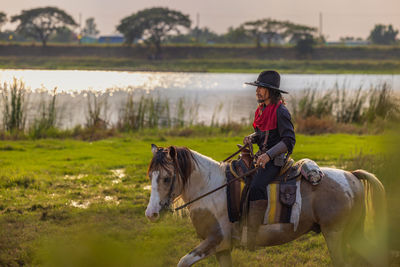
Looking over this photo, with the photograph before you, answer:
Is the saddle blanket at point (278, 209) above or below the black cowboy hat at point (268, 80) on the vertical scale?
below

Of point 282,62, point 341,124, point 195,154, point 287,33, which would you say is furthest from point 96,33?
point 195,154

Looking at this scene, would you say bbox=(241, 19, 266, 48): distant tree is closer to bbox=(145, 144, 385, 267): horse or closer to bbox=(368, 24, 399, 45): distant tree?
bbox=(368, 24, 399, 45): distant tree

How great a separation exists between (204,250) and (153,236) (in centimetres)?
234

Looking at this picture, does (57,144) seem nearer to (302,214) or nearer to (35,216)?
(35,216)

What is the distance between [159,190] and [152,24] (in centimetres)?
8356

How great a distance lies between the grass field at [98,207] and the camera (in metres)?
2.52

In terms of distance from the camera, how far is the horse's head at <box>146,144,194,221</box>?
4020mm

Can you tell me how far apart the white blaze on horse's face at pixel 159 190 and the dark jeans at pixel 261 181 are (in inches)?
29.0

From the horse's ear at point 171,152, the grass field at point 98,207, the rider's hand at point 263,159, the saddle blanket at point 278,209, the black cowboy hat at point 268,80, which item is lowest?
the grass field at point 98,207

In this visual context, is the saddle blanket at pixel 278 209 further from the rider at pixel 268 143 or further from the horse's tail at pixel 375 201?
the horse's tail at pixel 375 201

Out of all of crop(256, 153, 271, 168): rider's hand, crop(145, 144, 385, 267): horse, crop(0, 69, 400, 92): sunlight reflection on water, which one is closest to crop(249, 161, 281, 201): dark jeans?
crop(256, 153, 271, 168): rider's hand

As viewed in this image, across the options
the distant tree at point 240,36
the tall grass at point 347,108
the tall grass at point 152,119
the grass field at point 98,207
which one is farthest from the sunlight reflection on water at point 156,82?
the distant tree at point 240,36

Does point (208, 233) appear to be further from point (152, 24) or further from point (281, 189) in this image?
point (152, 24)

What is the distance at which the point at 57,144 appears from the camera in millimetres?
13750
